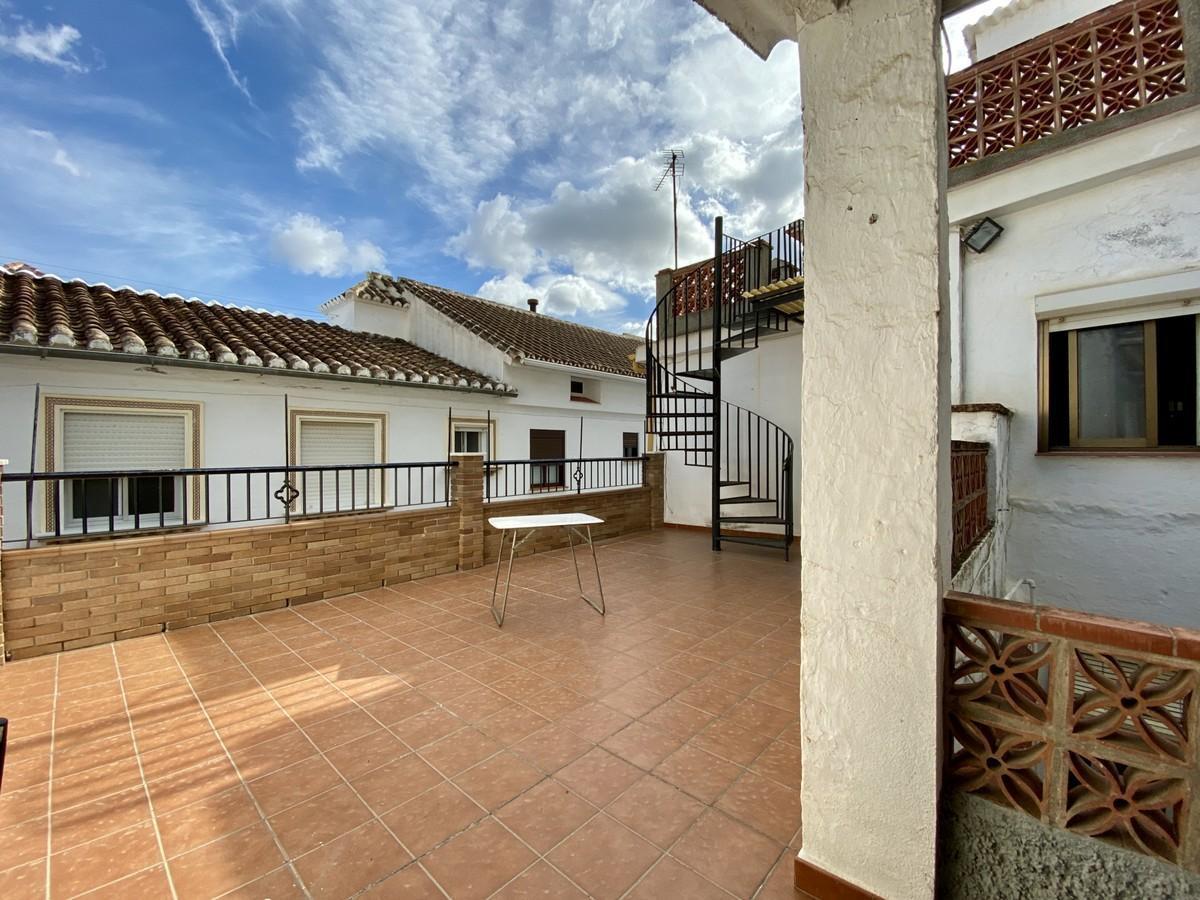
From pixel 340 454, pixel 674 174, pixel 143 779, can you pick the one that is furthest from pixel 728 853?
pixel 674 174

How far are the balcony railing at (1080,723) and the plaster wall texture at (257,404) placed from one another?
6.85 metres

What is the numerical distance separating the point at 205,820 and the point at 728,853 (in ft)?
5.94

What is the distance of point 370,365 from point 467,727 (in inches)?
224

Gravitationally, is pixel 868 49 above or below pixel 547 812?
above

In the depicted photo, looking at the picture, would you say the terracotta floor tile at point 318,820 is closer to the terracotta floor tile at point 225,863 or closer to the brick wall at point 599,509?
the terracotta floor tile at point 225,863

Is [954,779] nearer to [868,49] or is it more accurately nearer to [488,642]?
[868,49]

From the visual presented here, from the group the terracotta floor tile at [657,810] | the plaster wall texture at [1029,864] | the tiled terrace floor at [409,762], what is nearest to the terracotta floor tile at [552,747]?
the tiled terrace floor at [409,762]

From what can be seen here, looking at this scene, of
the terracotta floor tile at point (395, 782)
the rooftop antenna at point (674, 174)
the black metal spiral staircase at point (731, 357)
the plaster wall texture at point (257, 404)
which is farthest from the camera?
the rooftop antenna at point (674, 174)

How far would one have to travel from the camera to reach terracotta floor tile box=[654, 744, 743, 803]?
1837mm

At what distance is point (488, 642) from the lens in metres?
3.26

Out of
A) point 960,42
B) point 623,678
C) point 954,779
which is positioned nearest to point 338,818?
point 623,678

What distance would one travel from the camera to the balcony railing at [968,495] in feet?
7.35

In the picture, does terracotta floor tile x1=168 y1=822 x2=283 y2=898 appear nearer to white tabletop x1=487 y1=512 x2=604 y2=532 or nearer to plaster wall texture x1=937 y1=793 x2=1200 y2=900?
plaster wall texture x1=937 y1=793 x2=1200 y2=900

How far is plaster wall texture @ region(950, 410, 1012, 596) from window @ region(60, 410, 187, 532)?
6.83 meters
